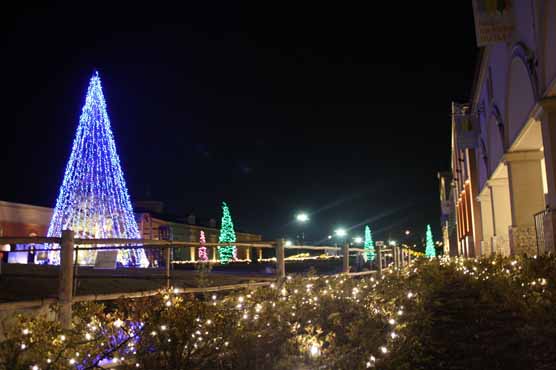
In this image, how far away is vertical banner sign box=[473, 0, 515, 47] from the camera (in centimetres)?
1309

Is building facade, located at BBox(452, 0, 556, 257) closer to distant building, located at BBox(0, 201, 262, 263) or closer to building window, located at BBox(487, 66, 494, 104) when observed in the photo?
building window, located at BBox(487, 66, 494, 104)

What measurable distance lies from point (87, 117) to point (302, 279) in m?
15.3

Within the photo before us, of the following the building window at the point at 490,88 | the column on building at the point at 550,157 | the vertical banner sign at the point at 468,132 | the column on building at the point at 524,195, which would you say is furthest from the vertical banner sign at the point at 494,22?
the vertical banner sign at the point at 468,132

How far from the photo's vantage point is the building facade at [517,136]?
10961 mm

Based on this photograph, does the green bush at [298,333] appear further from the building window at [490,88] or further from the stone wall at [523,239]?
the building window at [490,88]

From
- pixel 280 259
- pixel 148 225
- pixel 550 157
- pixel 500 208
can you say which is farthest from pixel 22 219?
pixel 550 157

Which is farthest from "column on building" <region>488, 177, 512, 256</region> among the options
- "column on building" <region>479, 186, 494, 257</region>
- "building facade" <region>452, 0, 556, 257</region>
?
"column on building" <region>479, 186, 494, 257</region>

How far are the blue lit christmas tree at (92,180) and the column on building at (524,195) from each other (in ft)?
46.7

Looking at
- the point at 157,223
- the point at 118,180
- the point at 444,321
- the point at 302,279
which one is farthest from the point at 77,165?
the point at 157,223

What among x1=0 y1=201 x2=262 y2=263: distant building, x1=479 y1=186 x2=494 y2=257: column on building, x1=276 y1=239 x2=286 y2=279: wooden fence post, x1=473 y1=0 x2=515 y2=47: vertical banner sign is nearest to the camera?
x1=276 y1=239 x2=286 y2=279: wooden fence post

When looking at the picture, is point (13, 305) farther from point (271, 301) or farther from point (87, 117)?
point (87, 117)

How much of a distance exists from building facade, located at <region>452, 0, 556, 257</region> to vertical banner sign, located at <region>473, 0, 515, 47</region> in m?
0.23

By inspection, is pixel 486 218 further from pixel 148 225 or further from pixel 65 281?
pixel 148 225

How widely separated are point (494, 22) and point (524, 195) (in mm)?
5162
